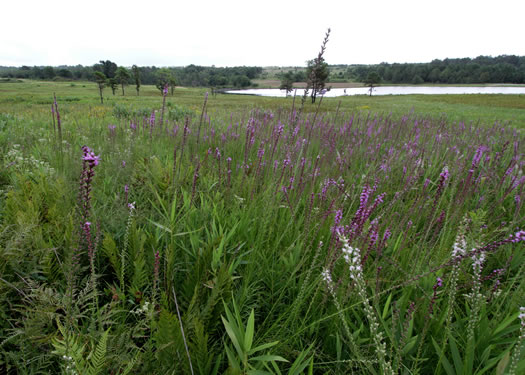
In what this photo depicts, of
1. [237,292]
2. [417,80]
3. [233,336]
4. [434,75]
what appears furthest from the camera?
[417,80]

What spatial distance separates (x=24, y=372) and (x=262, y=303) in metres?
1.19

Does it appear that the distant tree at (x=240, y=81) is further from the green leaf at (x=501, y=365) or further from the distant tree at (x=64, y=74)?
the green leaf at (x=501, y=365)

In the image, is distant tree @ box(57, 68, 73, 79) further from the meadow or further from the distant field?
the meadow

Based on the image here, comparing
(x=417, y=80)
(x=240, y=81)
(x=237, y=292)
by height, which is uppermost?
(x=417, y=80)

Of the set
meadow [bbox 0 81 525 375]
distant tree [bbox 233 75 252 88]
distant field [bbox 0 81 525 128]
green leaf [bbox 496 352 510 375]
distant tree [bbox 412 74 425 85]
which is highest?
distant tree [bbox 412 74 425 85]

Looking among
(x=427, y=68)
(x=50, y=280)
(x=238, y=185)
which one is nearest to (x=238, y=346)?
(x=50, y=280)

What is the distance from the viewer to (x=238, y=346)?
118 cm

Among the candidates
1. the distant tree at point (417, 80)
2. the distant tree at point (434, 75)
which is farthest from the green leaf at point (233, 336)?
the distant tree at point (434, 75)

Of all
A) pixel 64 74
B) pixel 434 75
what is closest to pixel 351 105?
pixel 434 75

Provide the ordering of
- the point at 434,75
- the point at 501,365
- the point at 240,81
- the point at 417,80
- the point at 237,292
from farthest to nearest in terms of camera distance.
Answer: the point at 417,80 < the point at 434,75 < the point at 240,81 < the point at 237,292 < the point at 501,365

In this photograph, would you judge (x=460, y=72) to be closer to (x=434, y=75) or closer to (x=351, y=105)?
(x=434, y=75)

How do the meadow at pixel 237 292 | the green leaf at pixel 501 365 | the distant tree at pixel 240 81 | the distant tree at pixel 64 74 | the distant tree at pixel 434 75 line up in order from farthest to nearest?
the distant tree at pixel 434 75, the distant tree at pixel 240 81, the distant tree at pixel 64 74, the meadow at pixel 237 292, the green leaf at pixel 501 365

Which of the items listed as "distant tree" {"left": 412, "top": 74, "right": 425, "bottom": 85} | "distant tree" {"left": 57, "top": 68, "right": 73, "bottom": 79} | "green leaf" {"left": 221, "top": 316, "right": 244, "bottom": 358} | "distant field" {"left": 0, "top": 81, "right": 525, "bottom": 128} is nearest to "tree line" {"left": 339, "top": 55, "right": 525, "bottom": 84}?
"distant tree" {"left": 412, "top": 74, "right": 425, "bottom": 85}

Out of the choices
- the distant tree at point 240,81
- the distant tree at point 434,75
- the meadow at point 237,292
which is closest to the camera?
the meadow at point 237,292
